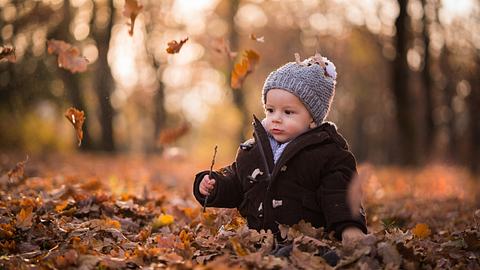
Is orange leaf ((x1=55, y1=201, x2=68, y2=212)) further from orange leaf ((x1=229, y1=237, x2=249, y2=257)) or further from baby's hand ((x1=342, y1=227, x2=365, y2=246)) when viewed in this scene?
baby's hand ((x1=342, y1=227, x2=365, y2=246))

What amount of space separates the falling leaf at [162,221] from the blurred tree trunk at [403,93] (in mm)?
13704

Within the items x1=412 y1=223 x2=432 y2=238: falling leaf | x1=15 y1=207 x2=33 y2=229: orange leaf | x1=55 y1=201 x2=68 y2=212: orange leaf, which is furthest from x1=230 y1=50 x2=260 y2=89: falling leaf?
x1=15 y1=207 x2=33 y2=229: orange leaf

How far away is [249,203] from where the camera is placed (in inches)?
156

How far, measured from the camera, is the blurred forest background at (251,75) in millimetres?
17438

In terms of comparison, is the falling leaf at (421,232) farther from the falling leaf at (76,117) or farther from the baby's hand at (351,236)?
the falling leaf at (76,117)

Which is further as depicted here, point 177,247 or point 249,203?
point 249,203

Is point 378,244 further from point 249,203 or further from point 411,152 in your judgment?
Result: point 411,152

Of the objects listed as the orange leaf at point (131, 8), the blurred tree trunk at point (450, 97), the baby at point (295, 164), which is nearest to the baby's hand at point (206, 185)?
the baby at point (295, 164)

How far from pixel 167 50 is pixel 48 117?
796 inches

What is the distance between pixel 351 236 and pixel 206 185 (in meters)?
1.06

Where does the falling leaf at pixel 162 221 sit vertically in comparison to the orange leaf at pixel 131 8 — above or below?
below

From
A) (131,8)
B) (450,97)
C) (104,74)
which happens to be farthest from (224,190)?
(450,97)

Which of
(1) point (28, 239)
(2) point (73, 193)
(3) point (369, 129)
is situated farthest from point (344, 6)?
(1) point (28, 239)

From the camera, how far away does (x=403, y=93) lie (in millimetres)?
17594
